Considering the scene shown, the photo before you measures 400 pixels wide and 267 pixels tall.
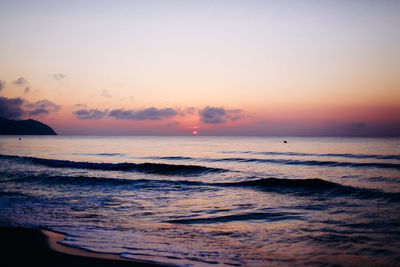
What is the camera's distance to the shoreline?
19.1 feet

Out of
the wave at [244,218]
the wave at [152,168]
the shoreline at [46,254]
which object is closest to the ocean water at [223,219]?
the wave at [244,218]

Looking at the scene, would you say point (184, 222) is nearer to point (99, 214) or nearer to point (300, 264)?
point (99, 214)

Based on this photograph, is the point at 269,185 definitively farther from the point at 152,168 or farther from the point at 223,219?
the point at 152,168

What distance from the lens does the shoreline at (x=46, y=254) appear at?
5812mm

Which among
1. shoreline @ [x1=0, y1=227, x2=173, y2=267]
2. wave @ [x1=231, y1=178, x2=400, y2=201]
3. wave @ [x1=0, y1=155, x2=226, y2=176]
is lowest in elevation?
wave @ [x1=0, y1=155, x2=226, y2=176]

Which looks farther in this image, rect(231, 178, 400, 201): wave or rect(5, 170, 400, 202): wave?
rect(5, 170, 400, 202): wave

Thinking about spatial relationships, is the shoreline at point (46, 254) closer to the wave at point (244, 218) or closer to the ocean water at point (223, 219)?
the ocean water at point (223, 219)

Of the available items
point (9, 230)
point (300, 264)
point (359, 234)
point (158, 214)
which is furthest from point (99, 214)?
point (359, 234)

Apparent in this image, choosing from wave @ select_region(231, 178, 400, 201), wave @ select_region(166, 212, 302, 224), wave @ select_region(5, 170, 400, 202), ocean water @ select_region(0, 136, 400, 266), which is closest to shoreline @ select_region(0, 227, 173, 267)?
ocean water @ select_region(0, 136, 400, 266)

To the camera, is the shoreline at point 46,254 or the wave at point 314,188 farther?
the wave at point 314,188

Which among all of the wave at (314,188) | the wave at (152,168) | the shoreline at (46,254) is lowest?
the wave at (152,168)

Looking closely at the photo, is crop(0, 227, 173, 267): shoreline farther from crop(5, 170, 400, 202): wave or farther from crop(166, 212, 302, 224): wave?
crop(5, 170, 400, 202): wave

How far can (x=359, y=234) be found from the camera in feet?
26.9

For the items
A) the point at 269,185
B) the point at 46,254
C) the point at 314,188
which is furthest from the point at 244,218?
the point at 269,185
